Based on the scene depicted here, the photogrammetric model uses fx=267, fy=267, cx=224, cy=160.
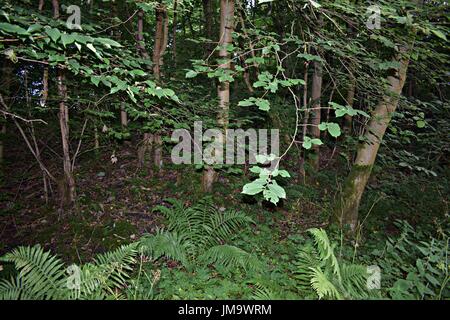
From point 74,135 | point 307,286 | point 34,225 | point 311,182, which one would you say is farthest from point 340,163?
point 34,225

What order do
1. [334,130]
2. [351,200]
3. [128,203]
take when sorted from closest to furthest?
[334,130] < [351,200] < [128,203]

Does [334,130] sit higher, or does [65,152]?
[334,130]

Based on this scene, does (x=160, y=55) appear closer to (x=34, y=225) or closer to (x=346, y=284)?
(x=34, y=225)

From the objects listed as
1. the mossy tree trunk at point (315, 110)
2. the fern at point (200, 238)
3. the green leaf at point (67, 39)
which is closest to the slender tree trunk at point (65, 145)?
the fern at point (200, 238)

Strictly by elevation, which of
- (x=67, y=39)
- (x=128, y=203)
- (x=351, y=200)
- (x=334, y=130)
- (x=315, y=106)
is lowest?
(x=128, y=203)

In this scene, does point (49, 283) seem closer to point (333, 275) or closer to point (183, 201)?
point (183, 201)

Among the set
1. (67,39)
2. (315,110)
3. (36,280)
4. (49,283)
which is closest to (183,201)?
(49,283)

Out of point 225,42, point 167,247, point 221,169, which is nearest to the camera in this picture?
→ point 167,247

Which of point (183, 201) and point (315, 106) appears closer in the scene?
point (183, 201)

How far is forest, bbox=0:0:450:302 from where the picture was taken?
2662 mm

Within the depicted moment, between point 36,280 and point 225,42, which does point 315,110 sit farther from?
point 36,280

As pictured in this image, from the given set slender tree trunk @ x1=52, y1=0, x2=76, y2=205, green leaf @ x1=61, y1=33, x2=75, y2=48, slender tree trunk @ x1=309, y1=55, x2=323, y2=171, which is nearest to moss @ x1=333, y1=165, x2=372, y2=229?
slender tree trunk @ x1=309, y1=55, x2=323, y2=171

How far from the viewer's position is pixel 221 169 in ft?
13.3

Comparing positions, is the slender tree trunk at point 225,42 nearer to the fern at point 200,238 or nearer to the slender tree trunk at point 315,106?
the fern at point 200,238
